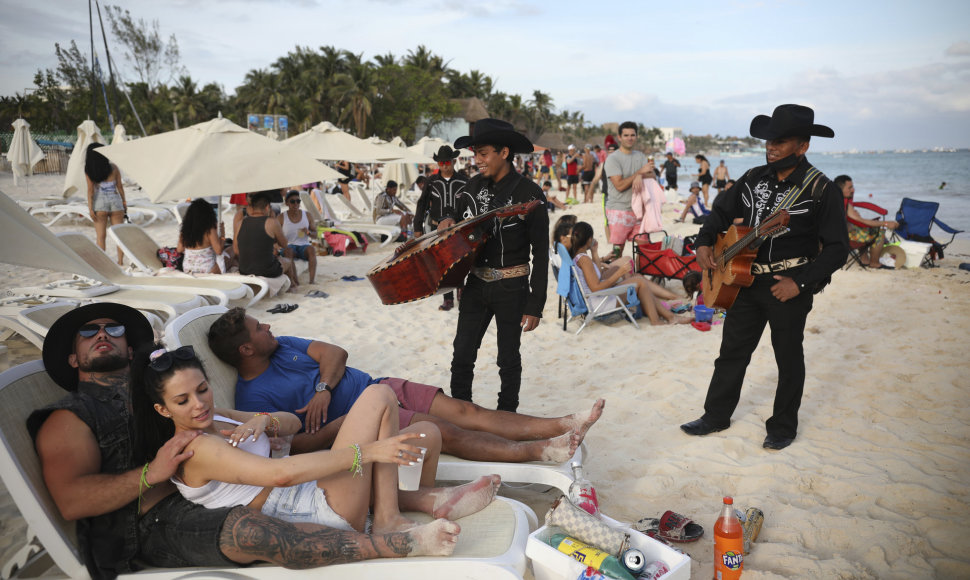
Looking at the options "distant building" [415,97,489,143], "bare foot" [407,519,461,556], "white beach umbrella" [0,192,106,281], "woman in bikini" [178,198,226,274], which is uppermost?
"distant building" [415,97,489,143]

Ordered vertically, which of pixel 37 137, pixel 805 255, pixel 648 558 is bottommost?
pixel 648 558

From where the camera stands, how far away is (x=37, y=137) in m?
30.1

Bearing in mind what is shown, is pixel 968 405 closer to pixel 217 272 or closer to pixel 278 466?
pixel 278 466

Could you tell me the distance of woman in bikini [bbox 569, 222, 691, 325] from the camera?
21.9 feet

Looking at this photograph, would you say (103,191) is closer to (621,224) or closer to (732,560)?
(621,224)

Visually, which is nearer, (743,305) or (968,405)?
(743,305)

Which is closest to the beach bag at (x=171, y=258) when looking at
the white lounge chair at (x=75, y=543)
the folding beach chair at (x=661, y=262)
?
the white lounge chair at (x=75, y=543)

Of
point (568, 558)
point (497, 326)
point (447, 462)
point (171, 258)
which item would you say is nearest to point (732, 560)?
point (568, 558)

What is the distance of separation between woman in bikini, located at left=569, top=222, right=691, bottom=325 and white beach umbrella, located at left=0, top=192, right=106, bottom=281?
4.85 meters

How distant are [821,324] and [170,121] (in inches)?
1994

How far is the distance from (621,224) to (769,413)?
3977 mm

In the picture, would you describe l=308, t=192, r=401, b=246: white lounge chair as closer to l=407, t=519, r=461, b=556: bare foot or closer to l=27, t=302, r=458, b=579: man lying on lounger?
l=27, t=302, r=458, b=579: man lying on lounger

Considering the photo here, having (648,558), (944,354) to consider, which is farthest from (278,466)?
(944,354)

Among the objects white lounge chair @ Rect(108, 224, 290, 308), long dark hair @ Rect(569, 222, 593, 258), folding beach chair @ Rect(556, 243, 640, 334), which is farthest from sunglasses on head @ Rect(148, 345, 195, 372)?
white lounge chair @ Rect(108, 224, 290, 308)
